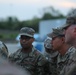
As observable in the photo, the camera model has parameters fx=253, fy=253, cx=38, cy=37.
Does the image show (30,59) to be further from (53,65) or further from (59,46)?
(59,46)

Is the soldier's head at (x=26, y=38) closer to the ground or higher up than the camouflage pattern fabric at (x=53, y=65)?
higher up

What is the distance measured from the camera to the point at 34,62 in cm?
405

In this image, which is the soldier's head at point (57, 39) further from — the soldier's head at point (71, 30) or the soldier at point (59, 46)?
the soldier's head at point (71, 30)

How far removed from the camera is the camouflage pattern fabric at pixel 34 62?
4.04m

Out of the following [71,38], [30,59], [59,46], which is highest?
[71,38]

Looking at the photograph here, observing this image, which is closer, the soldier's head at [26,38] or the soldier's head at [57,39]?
the soldier's head at [57,39]

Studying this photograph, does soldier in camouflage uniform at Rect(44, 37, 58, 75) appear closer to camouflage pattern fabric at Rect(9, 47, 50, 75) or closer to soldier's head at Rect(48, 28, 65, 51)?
camouflage pattern fabric at Rect(9, 47, 50, 75)

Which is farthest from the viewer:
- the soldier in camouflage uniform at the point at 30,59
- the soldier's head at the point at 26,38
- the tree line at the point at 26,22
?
the tree line at the point at 26,22

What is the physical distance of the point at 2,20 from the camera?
70.7 m

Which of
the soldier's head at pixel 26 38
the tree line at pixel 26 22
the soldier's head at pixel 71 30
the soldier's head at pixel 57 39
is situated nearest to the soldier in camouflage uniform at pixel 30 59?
the soldier's head at pixel 26 38

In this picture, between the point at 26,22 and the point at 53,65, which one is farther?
the point at 26,22

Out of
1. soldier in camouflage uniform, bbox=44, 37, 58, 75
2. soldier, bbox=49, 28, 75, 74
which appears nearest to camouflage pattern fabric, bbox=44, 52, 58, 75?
soldier in camouflage uniform, bbox=44, 37, 58, 75

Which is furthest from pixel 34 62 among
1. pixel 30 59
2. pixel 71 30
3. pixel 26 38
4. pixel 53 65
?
pixel 71 30

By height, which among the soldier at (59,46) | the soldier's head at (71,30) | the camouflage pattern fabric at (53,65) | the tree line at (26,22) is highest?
the soldier's head at (71,30)
